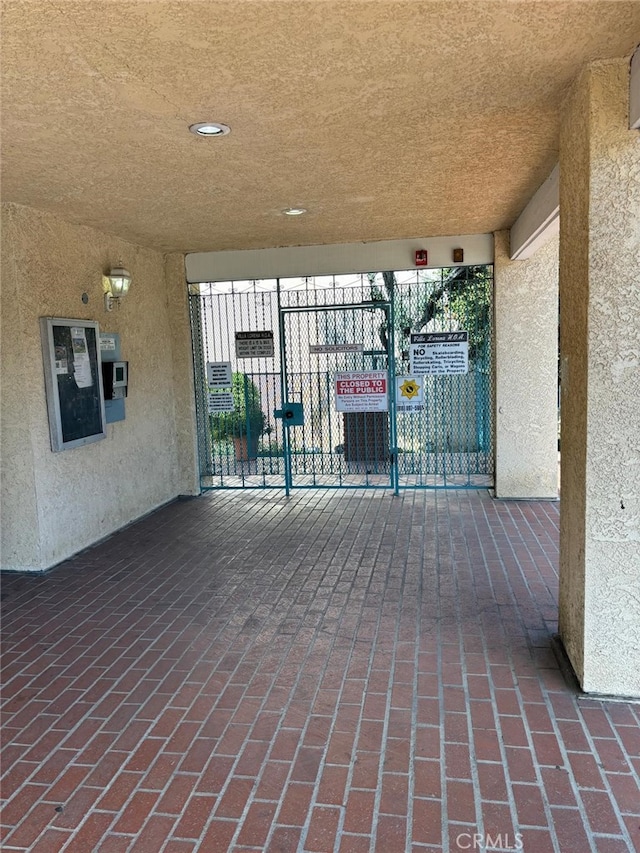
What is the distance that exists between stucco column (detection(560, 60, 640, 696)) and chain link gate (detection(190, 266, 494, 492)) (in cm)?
391

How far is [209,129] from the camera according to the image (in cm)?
312

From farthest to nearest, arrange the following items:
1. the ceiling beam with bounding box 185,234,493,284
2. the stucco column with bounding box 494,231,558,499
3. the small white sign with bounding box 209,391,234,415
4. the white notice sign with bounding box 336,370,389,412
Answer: the small white sign with bounding box 209,391,234,415
the white notice sign with bounding box 336,370,389,412
the ceiling beam with bounding box 185,234,493,284
the stucco column with bounding box 494,231,558,499

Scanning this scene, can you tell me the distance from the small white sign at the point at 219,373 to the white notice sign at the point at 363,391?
1.36 meters

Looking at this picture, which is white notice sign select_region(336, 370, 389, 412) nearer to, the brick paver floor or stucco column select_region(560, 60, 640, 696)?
the brick paver floor

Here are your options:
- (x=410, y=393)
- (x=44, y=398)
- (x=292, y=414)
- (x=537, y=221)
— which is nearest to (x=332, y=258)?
(x=410, y=393)

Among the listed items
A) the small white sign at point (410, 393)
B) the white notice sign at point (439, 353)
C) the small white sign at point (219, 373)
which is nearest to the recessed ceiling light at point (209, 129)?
the white notice sign at point (439, 353)

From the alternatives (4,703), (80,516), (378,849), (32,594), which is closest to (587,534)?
(378,849)

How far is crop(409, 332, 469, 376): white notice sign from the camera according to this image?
6.67 m

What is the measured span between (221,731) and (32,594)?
2350mm

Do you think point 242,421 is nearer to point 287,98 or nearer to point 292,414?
point 292,414

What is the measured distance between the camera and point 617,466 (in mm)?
2633

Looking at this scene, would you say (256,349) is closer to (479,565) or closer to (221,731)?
(479,565)

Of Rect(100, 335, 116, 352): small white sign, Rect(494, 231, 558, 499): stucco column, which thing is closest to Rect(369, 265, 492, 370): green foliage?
Rect(494, 231, 558, 499): stucco column

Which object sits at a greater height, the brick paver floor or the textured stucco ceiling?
the textured stucco ceiling
